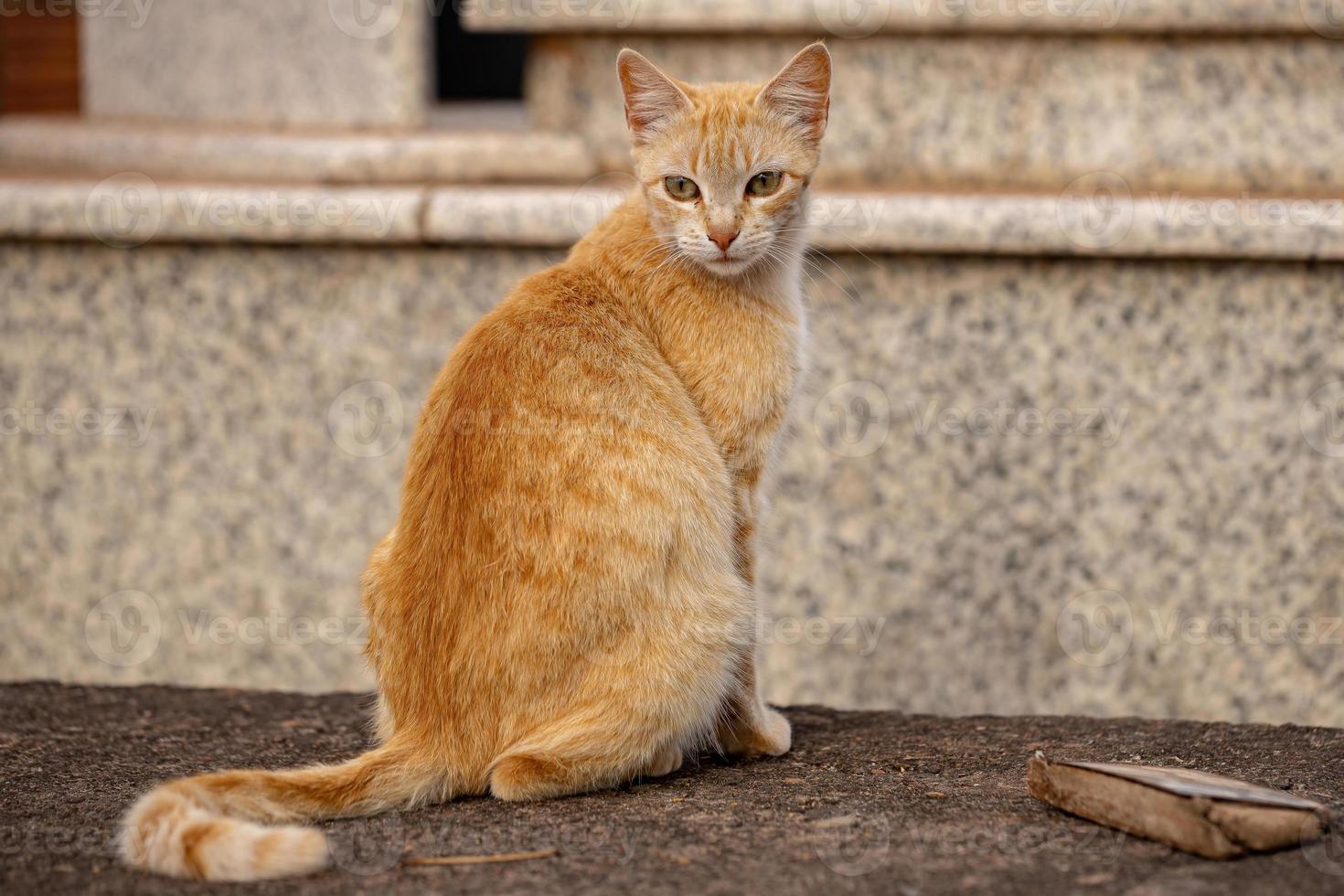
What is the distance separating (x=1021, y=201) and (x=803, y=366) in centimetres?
118

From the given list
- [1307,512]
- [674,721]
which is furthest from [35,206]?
[1307,512]

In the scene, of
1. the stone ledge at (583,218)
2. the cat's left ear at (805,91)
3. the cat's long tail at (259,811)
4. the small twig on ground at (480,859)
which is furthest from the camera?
the stone ledge at (583,218)

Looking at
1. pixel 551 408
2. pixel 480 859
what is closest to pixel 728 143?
pixel 551 408

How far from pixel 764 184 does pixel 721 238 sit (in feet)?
0.67

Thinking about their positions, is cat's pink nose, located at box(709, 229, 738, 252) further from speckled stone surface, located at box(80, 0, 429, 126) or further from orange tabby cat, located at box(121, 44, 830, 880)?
speckled stone surface, located at box(80, 0, 429, 126)

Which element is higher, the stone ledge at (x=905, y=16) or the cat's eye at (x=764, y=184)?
the stone ledge at (x=905, y=16)

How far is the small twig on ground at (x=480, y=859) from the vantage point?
2139 mm

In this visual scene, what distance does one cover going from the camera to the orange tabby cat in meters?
2.39

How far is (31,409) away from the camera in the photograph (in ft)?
13.5

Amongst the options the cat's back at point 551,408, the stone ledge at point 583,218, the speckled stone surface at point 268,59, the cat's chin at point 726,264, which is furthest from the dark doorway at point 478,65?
the cat's back at point 551,408

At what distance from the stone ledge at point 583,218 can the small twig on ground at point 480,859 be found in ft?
6.32

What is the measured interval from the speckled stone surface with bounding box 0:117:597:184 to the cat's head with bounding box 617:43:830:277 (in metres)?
1.27

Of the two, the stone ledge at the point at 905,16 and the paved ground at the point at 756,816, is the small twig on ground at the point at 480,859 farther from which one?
the stone ledge at the point at 905,16

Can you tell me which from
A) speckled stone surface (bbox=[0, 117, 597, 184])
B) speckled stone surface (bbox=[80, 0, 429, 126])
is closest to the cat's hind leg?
speckled stone surface (bbox=[0, 117, 597, 184])
